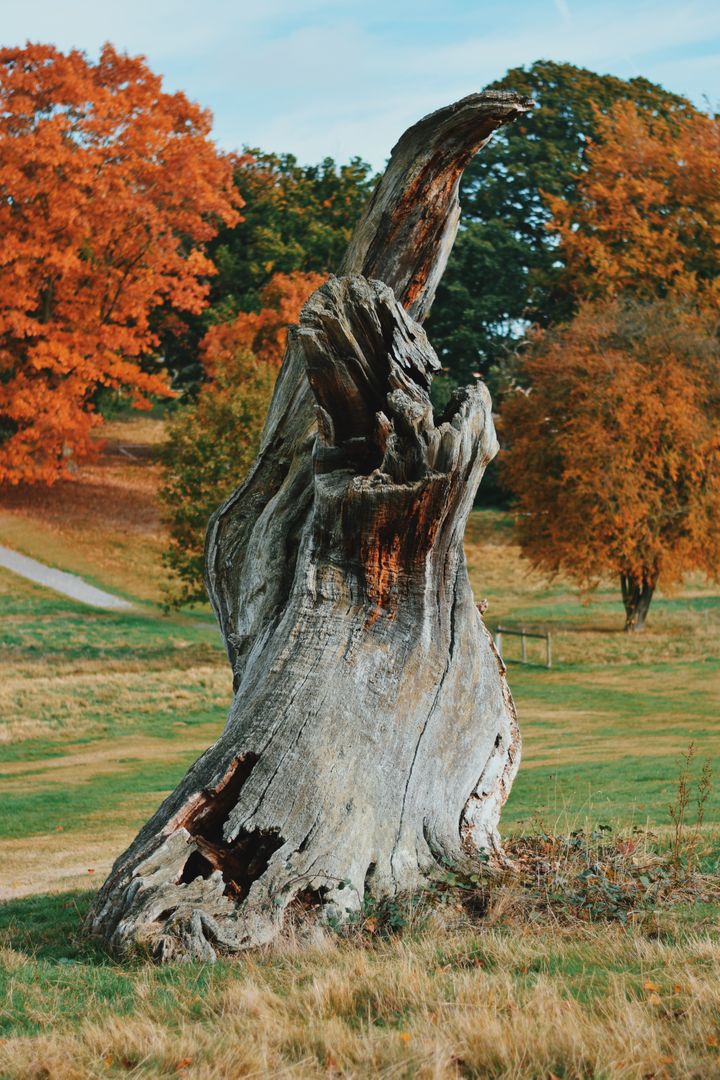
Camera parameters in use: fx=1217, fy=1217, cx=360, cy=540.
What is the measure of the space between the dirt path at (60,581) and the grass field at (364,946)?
9227 millimetres

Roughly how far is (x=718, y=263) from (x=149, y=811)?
3502 cm

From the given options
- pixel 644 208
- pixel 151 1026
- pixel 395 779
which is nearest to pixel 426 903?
pixel 395 779

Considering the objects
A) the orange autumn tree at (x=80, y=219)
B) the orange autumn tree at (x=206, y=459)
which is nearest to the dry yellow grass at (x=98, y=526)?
the orange autumn tree at (x=80, y=219)

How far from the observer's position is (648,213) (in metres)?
43.5

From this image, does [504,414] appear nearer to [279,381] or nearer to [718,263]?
[718,263]

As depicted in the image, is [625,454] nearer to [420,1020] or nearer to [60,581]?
[60,581]

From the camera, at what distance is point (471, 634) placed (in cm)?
827

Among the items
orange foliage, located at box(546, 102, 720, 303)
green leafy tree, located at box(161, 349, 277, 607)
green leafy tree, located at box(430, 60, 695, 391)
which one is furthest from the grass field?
green leafy tree, located at box(430, 60, 695, 391)

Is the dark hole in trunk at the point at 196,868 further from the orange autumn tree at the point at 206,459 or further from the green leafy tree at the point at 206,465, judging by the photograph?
the green leafy tree at the point at 206,465

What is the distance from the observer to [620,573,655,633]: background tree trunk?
3562cm

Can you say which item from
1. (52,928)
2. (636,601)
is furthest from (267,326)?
(52,928)

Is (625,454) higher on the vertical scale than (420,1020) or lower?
higher

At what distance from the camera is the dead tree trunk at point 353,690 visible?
22.4ft

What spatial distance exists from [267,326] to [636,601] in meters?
18.8
